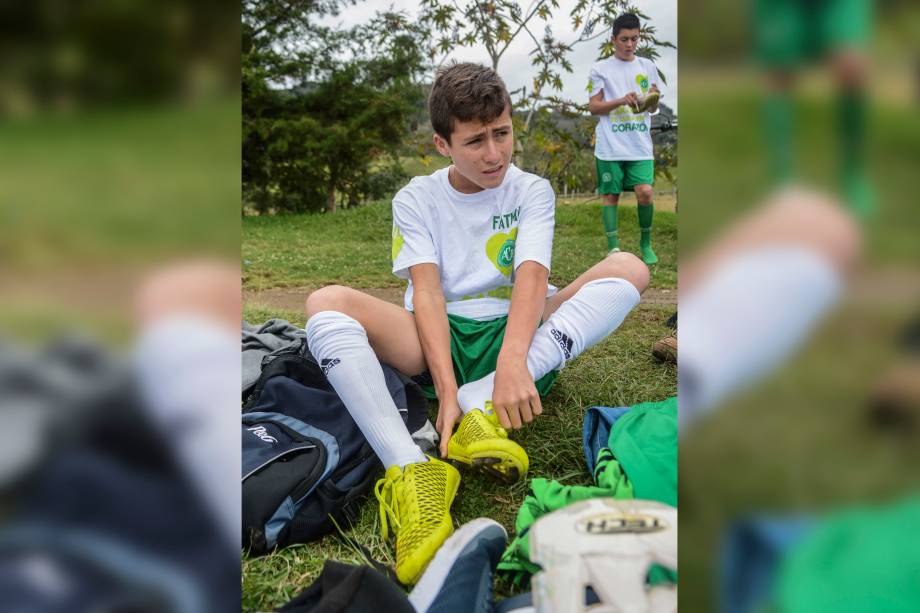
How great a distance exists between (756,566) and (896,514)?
79 millimetres

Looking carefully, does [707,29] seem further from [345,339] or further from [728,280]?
[345,339]

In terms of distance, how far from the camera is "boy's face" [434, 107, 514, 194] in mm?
1519

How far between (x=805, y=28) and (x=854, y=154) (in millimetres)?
71

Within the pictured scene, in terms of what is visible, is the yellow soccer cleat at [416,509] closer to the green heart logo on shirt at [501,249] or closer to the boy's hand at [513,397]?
the boy's hand at [513,397]

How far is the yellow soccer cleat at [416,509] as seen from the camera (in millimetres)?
1012

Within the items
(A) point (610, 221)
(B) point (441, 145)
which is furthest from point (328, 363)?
(A) point (610, 221)

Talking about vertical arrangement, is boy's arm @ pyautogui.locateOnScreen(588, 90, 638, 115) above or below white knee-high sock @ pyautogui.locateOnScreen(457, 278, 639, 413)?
above

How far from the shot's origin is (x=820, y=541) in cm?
35

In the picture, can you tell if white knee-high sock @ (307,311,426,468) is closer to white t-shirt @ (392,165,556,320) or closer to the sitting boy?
the sitting boy

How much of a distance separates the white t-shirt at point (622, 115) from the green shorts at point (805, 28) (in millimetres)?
1246

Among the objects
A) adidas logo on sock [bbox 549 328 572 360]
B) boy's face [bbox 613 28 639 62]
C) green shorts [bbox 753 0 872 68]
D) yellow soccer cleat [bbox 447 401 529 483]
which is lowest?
yellow soccer cleat [bbox 447 401 529 483]

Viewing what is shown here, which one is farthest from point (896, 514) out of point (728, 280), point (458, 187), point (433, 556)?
point (458, 187)

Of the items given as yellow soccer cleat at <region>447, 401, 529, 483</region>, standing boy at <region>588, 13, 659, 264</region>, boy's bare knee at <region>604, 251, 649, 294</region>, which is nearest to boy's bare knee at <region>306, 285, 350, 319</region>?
yellow soccer cleat at <region>447, 401, 529, 483</region>

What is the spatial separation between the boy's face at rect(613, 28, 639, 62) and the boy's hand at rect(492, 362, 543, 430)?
841mm
